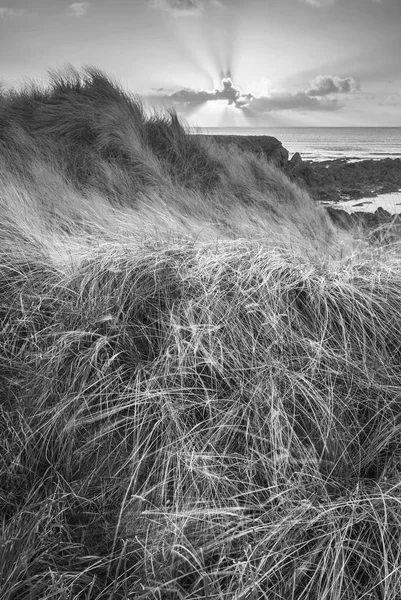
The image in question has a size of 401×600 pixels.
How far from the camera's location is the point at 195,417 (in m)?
1.82

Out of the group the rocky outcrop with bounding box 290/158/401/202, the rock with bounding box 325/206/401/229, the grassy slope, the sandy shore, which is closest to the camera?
the grassy slope

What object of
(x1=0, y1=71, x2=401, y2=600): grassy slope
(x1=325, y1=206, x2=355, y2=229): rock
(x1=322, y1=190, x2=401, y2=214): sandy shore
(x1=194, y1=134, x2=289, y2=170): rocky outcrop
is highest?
(x1=194, y1=134, x2=289, y2=170): rocky outcrop

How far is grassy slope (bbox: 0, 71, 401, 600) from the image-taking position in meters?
1.39

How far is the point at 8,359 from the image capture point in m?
2.10

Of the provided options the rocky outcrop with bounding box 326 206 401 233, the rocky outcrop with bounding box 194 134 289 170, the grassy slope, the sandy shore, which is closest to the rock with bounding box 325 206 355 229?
the rocky outcrop with bounding box 326 206 401 233

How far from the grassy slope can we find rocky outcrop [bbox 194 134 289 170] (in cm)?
545

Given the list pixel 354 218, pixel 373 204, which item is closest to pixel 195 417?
pixel 354 218

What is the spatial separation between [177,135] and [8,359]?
507cm

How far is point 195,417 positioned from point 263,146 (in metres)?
7.55

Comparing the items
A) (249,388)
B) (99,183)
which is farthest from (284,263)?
(99,183)

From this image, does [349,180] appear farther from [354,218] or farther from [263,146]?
[354,218]

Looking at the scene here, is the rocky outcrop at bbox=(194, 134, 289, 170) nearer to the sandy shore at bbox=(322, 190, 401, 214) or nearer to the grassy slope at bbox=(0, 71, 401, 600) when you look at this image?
the sandy shore at bbox=(322, 190, 401, 214)

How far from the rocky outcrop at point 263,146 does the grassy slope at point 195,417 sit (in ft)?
17.9

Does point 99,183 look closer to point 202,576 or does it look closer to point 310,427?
point 310,427
